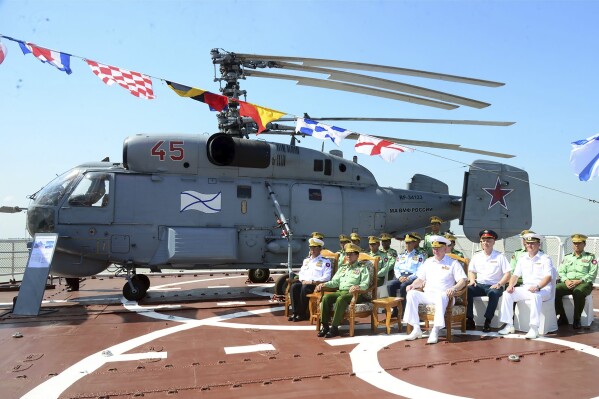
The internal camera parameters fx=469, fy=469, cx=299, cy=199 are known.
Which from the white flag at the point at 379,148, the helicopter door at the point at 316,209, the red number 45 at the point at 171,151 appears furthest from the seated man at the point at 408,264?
the red number 45 at the point at 171,151

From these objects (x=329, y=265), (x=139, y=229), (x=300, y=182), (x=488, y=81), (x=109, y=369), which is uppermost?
(x=488, y=81)

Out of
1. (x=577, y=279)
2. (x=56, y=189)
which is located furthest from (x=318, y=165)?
(x=577, y=279)

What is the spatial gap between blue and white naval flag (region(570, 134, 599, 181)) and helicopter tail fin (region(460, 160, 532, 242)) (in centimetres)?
407

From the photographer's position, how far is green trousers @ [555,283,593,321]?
23.7 feet

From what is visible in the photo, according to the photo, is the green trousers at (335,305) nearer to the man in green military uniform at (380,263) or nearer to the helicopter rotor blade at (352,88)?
the man in green military uniform at (380,263)

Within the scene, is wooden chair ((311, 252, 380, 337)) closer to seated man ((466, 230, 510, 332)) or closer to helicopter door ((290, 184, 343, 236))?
seated man ((466, 230, 510, 332))

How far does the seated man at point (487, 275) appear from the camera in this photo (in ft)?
23.3

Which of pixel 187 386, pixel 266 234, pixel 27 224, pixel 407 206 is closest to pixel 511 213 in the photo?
pixel 407 206

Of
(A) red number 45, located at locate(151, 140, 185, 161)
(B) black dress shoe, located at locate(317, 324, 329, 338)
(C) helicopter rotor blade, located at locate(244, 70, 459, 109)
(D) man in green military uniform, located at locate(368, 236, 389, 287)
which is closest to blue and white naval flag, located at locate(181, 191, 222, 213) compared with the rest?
(A) red number 45, located at locate(151, 140, 185, 161)

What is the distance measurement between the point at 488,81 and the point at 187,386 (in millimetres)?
7181

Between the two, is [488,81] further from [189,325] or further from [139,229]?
[139,229]

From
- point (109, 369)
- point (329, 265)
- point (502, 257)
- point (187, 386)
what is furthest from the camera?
point (329, 265)

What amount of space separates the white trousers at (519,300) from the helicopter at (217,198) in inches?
148

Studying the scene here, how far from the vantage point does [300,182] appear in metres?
11.1
